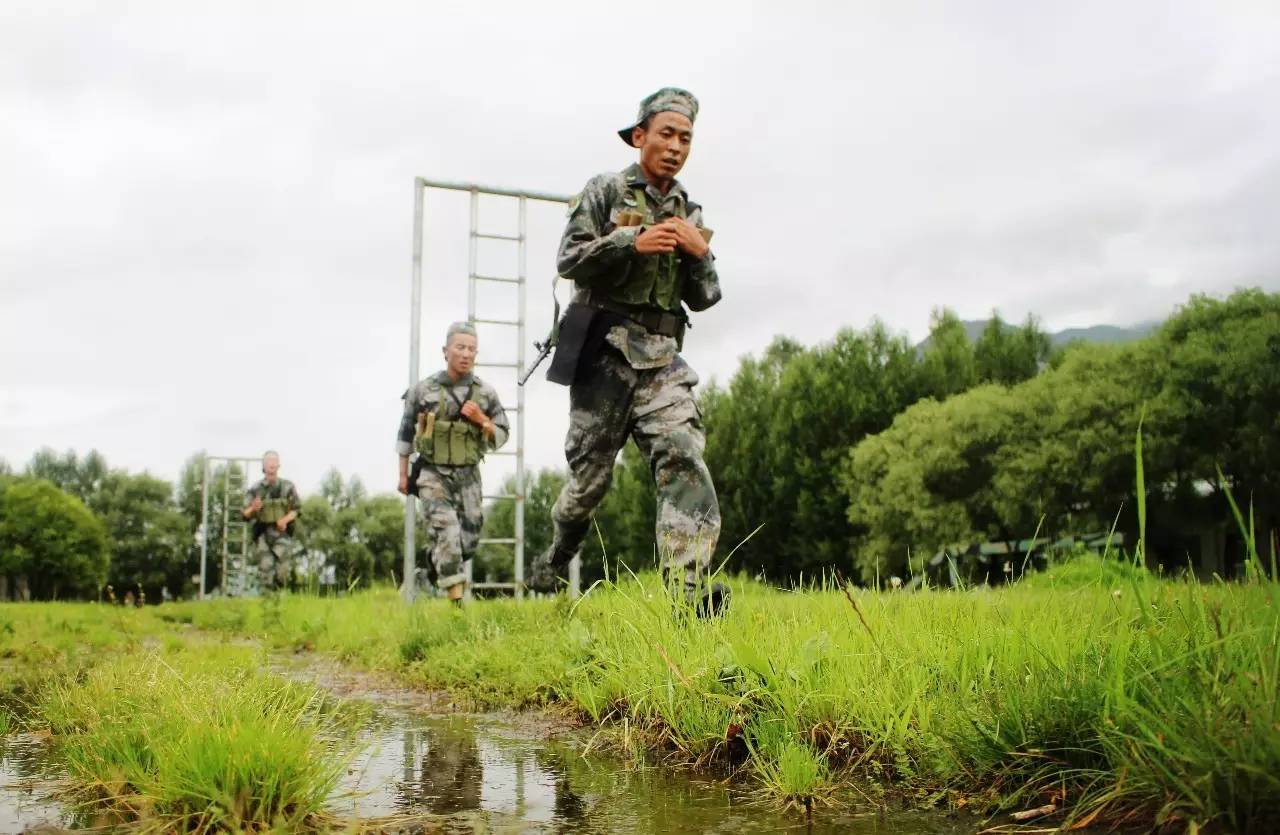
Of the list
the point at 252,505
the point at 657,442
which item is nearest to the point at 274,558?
the point at 252,505

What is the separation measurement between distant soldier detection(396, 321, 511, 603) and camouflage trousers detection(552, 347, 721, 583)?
11.8 ft

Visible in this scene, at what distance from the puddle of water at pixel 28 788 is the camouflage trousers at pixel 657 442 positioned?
2.37 metres

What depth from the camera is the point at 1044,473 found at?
27.1 meters

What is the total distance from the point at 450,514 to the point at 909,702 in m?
6.57

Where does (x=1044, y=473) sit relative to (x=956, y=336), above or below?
below

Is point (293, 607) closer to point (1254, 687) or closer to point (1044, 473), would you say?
point (1254, 687)

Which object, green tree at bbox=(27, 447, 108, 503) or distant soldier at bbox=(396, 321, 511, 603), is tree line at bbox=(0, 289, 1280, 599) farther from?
green tree at bbox=(27, 447, 108, 503)

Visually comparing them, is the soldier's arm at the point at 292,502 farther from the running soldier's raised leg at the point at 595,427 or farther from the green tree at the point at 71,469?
the green tree at the point at 71,469

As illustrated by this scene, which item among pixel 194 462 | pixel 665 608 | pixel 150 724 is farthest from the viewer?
pixel 194 462

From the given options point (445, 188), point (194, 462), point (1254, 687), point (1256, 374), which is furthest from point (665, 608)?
point (194, 462)

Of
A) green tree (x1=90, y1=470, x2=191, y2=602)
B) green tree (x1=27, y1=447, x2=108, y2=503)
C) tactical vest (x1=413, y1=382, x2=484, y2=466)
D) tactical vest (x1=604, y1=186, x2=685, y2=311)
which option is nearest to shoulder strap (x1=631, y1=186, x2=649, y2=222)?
tactical vest (x1=604, y1=186, x2=685, y2=311)

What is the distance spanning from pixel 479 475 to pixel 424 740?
19.3ft

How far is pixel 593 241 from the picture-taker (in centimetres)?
482

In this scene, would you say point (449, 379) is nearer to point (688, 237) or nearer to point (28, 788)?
point (688, 237)
